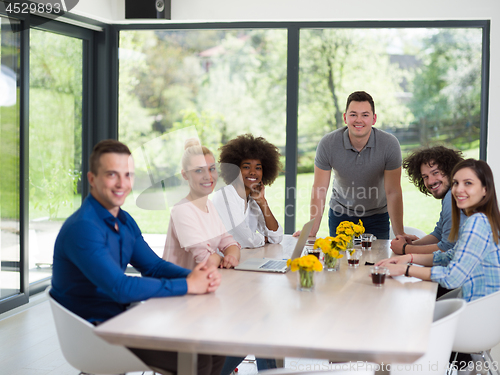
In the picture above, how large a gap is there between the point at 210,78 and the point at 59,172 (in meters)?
1.72

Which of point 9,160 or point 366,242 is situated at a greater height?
point 9,160

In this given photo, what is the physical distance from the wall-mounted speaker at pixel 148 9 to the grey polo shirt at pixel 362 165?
82.5 inches

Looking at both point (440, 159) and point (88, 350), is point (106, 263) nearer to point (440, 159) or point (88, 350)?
point (88, 350)

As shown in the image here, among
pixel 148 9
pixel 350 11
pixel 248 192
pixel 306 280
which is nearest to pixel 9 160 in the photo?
pixel 148 9

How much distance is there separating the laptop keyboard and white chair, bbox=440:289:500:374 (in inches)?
32.2

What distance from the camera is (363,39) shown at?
4812 millimetres

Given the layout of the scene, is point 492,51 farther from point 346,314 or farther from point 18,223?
point 18,223

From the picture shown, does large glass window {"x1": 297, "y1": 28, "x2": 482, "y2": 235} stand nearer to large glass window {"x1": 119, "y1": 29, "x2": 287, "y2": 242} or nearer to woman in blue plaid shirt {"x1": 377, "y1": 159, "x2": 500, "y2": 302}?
large glass window {"x1": 119, "y1": 29, "x2": 287, "y2": 242}

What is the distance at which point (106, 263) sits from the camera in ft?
5.93

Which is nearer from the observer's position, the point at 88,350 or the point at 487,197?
the point at 88,350

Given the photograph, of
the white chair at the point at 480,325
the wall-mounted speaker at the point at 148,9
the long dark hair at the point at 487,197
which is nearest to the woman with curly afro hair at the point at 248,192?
the white chair at the point at 480,325

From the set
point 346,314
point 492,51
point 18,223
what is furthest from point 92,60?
point 346,314

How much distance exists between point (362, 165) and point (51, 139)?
9.30 feet

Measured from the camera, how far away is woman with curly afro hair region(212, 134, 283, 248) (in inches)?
117
